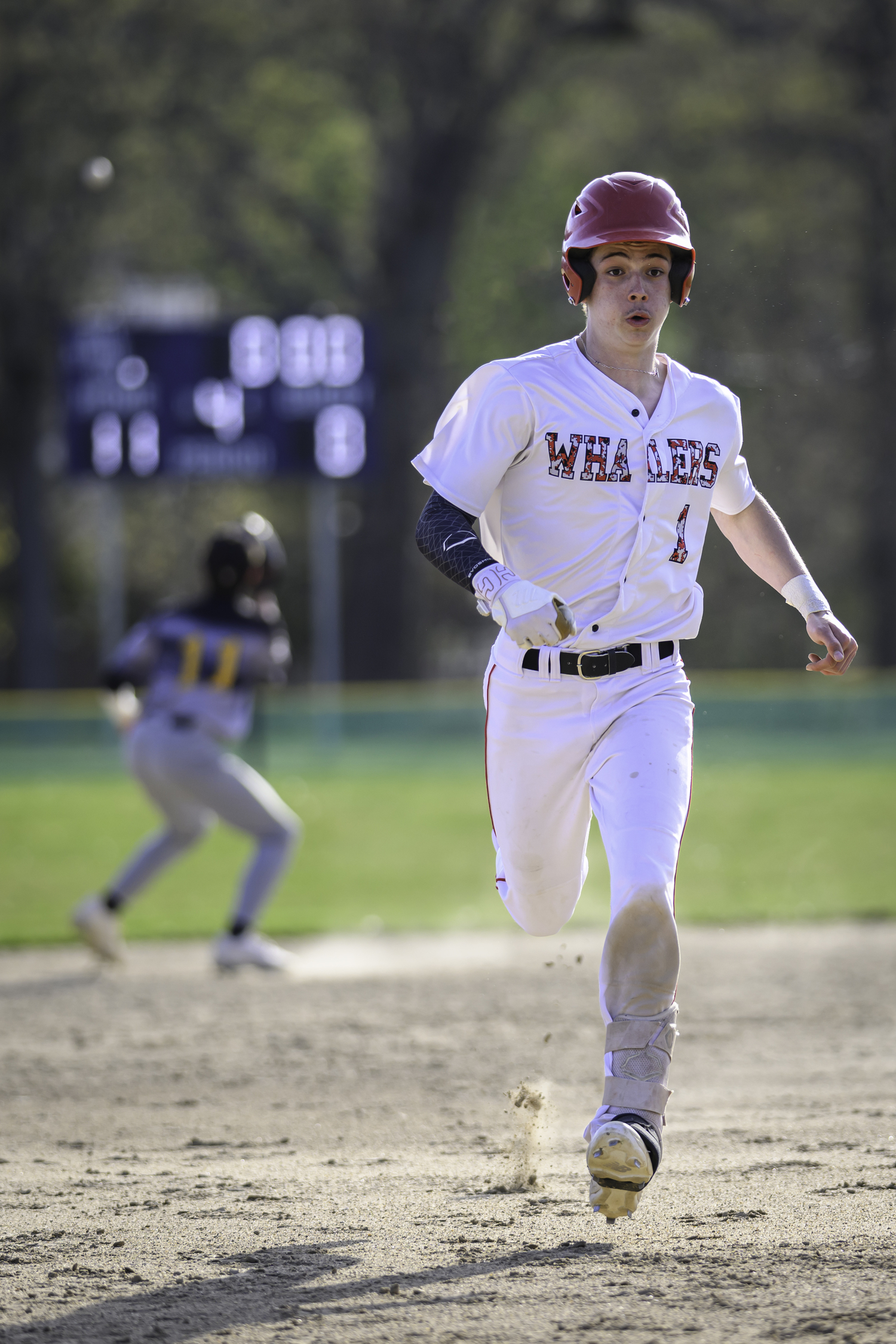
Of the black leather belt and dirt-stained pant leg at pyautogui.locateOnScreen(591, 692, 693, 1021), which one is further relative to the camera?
the black leather belt

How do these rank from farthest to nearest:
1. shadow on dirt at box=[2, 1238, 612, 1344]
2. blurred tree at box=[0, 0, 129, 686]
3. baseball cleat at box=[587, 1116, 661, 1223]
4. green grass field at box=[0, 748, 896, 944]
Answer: blurred tree at box=[0, 0, 129, 686], green grass field at box=[0, 748, 896, 944], baseball cleat at box=[587, 1116, 661, 1223], shadow on dirt at box=[2, 1238, 612, 1344]

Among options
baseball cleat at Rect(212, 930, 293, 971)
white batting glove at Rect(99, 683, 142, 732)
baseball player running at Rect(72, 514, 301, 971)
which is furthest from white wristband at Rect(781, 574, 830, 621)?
white batting glove at Rect(99, 683, 142, 732)

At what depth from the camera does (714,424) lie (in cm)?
432

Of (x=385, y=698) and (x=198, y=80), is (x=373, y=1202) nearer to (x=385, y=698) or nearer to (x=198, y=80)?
(x=385, y=698)

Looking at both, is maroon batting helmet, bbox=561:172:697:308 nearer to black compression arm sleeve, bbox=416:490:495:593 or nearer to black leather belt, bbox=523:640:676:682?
black compression arm sleeve, bbox=416:490:495:593

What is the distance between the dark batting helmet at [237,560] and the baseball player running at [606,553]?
4226mm

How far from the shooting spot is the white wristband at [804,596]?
14.7ft

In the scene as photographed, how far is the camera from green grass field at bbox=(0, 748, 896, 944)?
35.9 feet

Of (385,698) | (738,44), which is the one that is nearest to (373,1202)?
(385,698)

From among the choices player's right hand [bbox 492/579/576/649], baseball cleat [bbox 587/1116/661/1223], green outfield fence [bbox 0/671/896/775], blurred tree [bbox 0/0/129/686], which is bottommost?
baseball cleat [bbox 587/1116/661/1223]

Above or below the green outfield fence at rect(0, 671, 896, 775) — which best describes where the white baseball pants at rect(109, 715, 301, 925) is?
below

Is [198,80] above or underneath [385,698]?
above

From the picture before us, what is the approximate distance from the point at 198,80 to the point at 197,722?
22.3 meters

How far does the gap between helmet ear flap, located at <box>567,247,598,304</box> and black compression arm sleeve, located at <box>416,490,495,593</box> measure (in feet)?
→ 2.14
